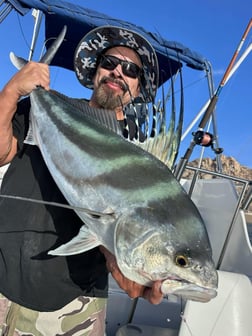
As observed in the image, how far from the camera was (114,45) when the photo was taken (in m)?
2.71

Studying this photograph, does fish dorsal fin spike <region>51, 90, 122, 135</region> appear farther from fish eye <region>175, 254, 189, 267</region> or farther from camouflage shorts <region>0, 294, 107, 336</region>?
camouflage shorts <region>0, 294, 107, 336</region>

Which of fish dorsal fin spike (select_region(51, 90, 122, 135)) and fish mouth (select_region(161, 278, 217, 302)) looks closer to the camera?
fish mouth (select_region(161, 278, 217, 302))

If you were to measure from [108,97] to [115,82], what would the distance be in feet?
0.46

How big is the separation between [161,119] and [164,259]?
0.74 metres

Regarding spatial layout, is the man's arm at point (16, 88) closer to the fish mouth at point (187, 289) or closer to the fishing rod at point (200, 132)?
the fish mouth at point (187, 289)

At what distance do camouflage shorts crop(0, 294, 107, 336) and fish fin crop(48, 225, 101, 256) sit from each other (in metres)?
0.67

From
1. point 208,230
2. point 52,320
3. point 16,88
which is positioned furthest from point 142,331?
point 16,88

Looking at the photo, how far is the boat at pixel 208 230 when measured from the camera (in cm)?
260

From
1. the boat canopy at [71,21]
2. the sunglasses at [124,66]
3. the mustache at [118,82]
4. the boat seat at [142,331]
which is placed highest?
the boat canopy at [71,21]

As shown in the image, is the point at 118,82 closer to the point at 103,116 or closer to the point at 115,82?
the point at 115,82


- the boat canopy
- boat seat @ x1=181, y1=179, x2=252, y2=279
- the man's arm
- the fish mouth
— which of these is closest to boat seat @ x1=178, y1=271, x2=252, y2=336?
boat seat @ x1=181, y1=179, x2=252, y2=279

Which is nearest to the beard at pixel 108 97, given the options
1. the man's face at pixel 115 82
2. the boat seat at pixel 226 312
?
the man's face at pixel 115 82

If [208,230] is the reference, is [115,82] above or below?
above

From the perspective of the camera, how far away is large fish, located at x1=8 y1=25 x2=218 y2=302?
4.16 feet
